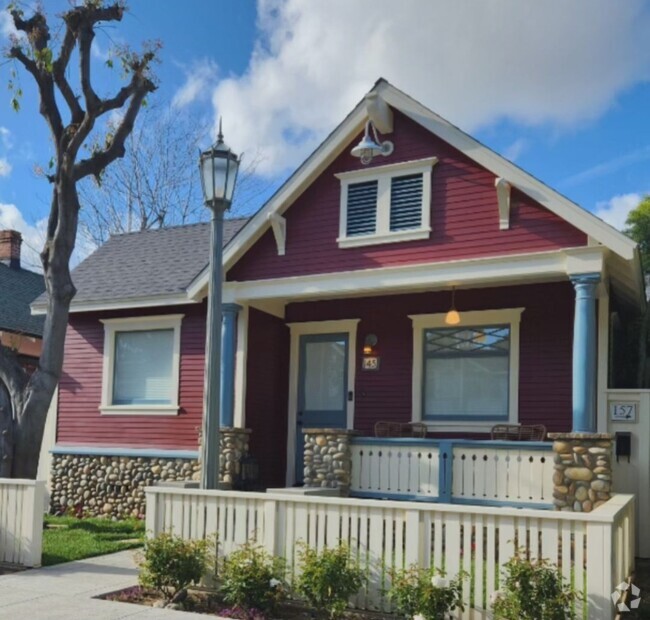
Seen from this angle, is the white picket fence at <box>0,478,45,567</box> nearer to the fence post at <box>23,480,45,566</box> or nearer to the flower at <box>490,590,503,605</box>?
the fence post at <box>23,480,45,566</box>

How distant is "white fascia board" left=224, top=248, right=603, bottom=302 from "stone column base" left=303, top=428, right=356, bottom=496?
1.95m

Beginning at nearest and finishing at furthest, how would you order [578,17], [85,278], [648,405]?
[648,405] → [578,17] → [85,278]

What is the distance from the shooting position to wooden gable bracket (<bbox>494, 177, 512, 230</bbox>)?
31.2 feet

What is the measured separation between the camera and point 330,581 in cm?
593

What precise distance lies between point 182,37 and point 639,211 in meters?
9.16

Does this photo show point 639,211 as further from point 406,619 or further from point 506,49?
point 406,619

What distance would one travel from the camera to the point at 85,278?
1430cm

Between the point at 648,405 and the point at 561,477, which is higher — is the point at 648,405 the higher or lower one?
the higher one

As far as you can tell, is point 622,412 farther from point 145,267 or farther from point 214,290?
point 145,267

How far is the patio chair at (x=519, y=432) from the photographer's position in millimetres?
10234

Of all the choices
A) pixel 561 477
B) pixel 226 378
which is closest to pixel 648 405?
pixel 561 477

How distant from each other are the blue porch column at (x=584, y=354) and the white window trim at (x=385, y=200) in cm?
220

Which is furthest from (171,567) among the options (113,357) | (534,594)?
(113,357)

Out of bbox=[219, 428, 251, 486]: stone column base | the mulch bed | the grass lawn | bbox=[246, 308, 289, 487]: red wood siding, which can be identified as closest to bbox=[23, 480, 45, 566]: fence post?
the grass lawn
